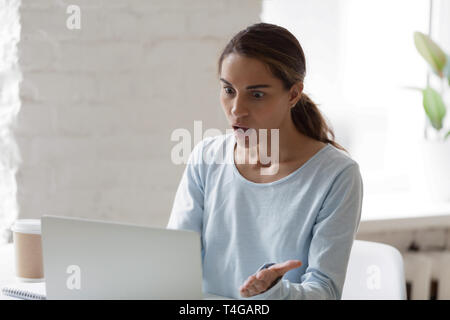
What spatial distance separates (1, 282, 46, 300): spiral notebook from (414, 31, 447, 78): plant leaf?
143 centimetres

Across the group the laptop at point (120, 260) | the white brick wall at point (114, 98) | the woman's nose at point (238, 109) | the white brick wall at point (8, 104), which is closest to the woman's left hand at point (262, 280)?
the laptop at point (120, 260)

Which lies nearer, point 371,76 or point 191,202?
point 191,202

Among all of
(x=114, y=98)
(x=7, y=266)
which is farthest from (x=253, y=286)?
(x=114, y=98)

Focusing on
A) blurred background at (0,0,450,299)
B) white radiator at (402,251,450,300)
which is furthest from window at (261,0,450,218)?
blurred background at (0,0,450,299)

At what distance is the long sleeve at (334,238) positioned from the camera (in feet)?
3.77

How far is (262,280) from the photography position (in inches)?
38.6

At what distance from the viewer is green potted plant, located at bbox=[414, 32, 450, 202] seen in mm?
2033

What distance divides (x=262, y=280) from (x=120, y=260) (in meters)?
0.23

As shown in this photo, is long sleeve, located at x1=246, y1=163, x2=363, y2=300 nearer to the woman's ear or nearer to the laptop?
the woman's ear

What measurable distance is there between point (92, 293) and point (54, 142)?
0.82m

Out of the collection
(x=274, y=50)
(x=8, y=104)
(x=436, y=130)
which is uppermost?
(x=274, y=50)

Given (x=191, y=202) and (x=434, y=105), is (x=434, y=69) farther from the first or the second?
(x=191, y=202)
